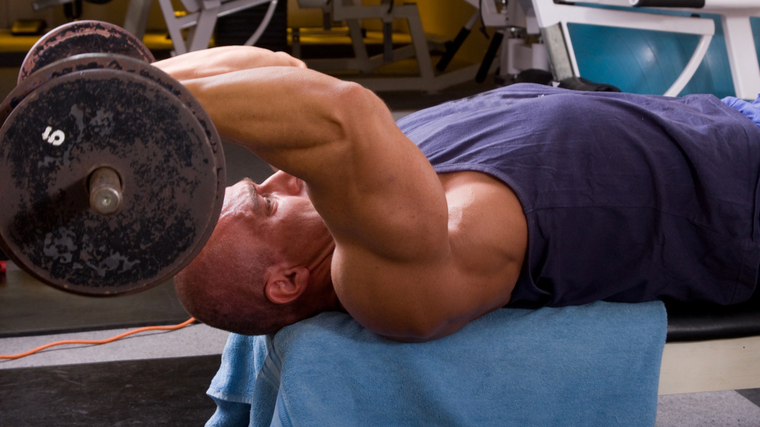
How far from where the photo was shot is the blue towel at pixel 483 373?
0.94 meters

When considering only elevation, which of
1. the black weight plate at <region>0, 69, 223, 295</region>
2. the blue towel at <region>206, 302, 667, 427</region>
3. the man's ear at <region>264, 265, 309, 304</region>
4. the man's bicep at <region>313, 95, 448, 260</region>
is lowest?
the blue towel at <region>206, 302, 667, 427</region>

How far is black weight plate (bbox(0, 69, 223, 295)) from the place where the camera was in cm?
53

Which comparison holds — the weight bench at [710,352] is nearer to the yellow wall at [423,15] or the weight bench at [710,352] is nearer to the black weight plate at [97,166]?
the black weight plate at [97,166]

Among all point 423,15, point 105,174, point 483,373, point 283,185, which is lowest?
point 423,15

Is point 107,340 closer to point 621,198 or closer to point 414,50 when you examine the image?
point 621,198

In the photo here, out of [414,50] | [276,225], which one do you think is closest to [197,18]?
[414,50]

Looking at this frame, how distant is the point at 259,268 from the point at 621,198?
0.59 meters

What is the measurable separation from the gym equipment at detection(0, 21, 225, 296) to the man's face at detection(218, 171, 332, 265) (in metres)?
0.43

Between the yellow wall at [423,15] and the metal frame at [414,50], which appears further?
the yellow wall at [423,15]

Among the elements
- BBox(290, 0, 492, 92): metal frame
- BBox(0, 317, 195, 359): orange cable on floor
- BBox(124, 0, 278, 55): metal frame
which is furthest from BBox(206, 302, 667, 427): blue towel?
BBox(290, 0, 492, 92): metal frame

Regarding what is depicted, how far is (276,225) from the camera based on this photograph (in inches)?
40.6

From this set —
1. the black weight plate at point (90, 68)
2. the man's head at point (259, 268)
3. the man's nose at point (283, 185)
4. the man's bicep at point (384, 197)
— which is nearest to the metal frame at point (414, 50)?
the man's nose at point (283, 185)

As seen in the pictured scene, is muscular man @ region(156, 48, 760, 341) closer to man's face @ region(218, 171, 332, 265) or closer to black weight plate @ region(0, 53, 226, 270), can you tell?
man's face @ region(218, 171, 332, 265)

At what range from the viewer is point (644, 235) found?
1039 millimetres
